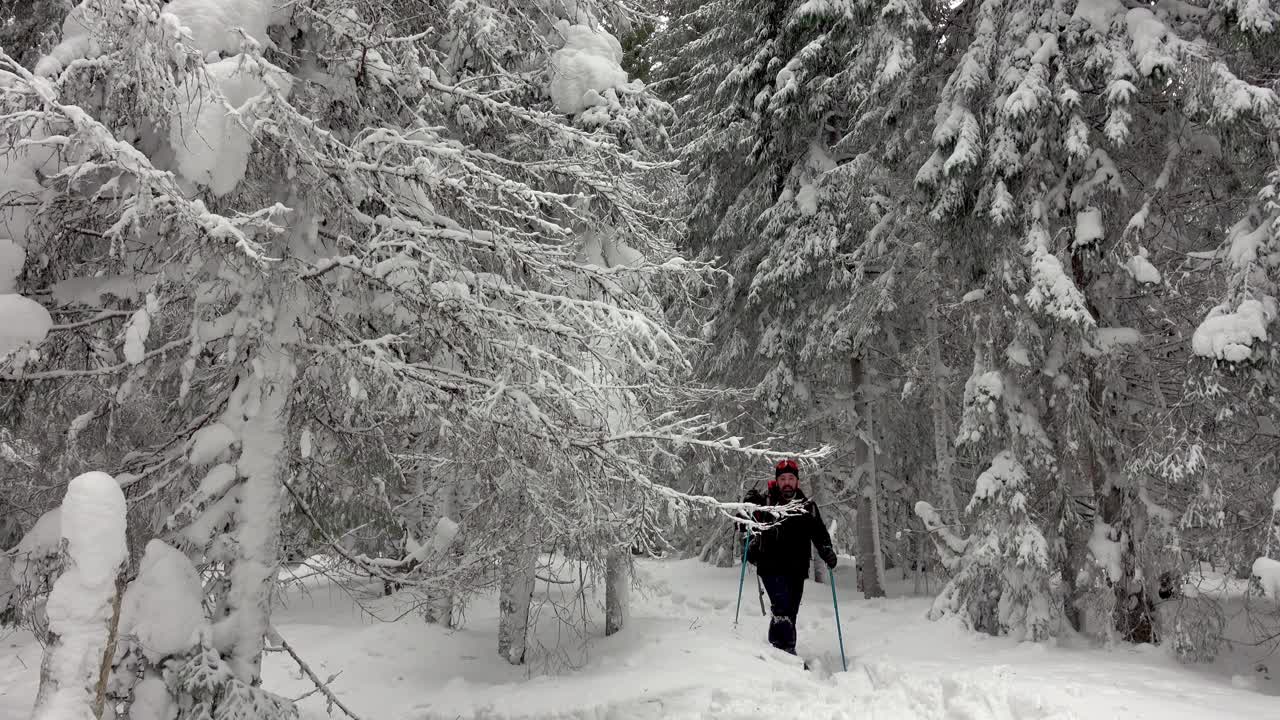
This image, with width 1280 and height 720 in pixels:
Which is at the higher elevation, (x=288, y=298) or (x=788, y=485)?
(x=288, y=298)

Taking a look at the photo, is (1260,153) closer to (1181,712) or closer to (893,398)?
(1181,712)

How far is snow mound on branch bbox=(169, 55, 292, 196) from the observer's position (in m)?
3.88

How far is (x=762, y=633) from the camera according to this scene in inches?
390

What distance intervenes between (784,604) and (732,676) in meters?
1.88

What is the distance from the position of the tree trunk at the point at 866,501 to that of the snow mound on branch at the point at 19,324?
12.1m

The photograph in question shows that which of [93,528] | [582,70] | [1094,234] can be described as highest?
[582,70]

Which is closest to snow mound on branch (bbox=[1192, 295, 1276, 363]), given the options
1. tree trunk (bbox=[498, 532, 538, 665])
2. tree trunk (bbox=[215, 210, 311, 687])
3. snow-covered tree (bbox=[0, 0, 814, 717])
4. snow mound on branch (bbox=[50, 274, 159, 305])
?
snow-covered tree (bbox=[0, 0, 814, 717])

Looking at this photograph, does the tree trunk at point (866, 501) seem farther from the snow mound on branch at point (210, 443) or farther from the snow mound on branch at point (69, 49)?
the snow mound on branch at point (69, 49)

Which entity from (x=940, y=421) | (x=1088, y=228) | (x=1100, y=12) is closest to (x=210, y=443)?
(x=1088, y=228)

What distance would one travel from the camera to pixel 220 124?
393 cm

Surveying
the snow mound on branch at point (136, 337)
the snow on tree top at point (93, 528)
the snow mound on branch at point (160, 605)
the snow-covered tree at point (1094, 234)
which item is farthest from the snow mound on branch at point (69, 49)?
the snow-covered tree at point (1094, 234)

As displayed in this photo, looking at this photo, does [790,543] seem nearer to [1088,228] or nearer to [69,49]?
[1088,228]

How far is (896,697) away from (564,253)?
4533 mm

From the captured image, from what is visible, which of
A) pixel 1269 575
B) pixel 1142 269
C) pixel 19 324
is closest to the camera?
pixel 19 324
